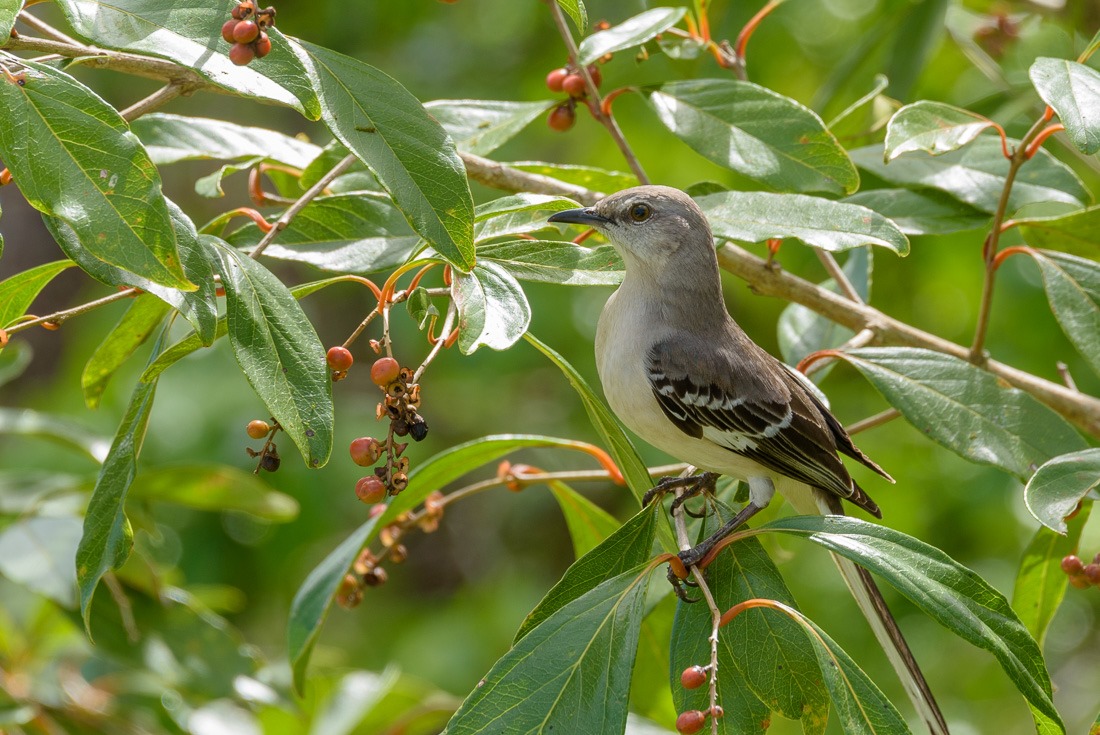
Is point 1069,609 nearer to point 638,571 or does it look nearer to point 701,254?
point 701,254

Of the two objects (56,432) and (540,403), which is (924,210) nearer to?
(56,432)

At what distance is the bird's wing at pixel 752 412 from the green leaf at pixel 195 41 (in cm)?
136

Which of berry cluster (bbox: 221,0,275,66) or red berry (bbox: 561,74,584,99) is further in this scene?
red berry (bbox: 561,74,584,99)

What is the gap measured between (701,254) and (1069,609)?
5.01 m

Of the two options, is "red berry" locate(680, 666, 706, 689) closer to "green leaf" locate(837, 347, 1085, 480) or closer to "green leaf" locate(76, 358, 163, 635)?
"green leaf" locate(837, 347, 1085, 480)

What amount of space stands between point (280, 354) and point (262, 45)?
1.71 ft

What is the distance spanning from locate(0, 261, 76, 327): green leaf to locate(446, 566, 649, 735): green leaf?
1193 millimetres

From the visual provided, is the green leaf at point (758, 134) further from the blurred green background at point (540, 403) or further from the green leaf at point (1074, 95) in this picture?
the blurred green background at point (540, 403)

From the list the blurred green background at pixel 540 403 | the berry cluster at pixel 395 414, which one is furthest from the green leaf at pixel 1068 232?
the berry cluster at pixel 395 414

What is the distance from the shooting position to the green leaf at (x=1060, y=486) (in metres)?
1.98

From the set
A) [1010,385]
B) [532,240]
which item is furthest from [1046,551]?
[532,240]

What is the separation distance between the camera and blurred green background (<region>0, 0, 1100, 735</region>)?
541 cm

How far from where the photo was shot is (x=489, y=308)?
6.07 ft

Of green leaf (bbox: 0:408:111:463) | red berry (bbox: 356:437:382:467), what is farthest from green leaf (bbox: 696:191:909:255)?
green leaf (bbox: 0:408:111:463)
